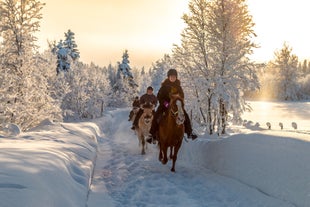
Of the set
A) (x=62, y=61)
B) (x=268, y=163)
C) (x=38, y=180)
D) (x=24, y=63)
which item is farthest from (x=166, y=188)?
(x=62, y=61)

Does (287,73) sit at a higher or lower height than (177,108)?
higher

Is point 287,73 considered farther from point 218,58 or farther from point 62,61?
point 218,58

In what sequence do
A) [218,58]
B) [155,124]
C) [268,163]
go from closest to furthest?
[268,163]
[155,124]
[218,58]

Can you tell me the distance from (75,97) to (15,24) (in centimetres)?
2175

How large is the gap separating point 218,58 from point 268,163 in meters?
10.6

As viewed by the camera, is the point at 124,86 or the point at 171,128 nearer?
the point at 171,128

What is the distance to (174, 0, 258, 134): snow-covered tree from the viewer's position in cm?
1628

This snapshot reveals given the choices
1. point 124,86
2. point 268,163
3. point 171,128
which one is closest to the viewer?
point 268,163

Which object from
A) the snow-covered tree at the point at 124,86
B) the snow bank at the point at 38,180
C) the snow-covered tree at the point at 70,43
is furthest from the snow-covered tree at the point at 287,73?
the snow bank at the point at 38,180

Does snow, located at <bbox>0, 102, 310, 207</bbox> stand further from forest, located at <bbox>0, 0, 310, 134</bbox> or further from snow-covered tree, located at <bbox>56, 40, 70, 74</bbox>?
snow-covered tree, located at <bbox>56, 40, 70, 74</bbox>

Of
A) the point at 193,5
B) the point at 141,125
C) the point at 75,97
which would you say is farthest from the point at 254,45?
the point at 75,97

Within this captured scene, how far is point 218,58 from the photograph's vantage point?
16750 mm

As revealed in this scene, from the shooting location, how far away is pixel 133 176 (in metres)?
8.55

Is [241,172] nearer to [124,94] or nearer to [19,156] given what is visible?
[19,156]
